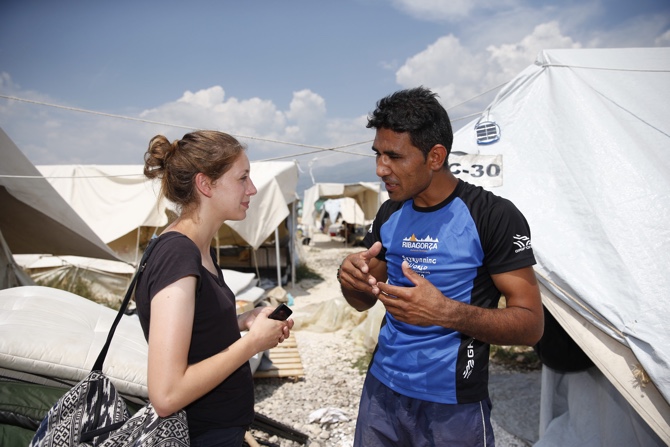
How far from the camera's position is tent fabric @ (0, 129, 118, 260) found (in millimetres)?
4656

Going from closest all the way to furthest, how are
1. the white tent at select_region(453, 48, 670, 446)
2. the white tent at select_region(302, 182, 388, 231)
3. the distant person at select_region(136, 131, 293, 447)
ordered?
the distant person at select_region(136, 131, 293, 447) < the white tent at select_region(453, 48, 670, 446) < the white tent at select_region(302, 182, 388, 231)

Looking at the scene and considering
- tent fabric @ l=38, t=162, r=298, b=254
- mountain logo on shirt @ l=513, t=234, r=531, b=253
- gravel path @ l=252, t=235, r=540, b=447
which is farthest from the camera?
tent fabric @ l=38, t=162, r=298, b=254

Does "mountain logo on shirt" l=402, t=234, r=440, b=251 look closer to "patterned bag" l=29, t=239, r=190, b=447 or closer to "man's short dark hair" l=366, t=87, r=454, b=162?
"man's short dark hair" l=366, t=87, r=454, b=162

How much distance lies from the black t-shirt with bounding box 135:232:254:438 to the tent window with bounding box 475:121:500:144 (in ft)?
9.96

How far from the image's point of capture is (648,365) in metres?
2.12

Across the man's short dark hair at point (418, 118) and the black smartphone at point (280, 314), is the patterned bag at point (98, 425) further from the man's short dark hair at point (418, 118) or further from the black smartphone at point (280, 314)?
the man's short dark hair at point (418, 118)

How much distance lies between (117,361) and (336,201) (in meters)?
19.2

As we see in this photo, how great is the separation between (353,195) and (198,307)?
1914 cm

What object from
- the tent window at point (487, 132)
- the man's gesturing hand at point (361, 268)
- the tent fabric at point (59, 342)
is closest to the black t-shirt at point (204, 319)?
the man's gesturing hand at point (361, 268)

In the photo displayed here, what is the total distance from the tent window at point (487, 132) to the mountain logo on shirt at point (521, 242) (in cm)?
238

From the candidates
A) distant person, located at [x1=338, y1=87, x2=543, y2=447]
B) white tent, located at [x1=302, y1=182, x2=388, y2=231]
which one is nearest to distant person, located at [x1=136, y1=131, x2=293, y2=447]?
distant person, located at [x1=338, y1=87, x2=543, y2=447]

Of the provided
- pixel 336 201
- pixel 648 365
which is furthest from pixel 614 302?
pixel 336 201

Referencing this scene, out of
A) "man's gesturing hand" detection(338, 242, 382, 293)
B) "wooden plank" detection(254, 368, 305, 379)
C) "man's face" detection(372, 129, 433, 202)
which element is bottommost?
"wooden plank" detection(254, 368, 305, 379)

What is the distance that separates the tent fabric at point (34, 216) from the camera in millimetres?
4656
